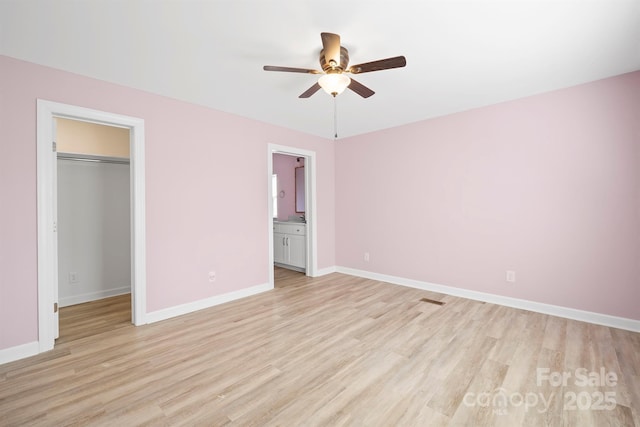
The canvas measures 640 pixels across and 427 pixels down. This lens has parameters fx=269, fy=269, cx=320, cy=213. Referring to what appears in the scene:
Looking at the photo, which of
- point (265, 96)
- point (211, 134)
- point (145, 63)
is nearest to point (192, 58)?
point (145, 63)

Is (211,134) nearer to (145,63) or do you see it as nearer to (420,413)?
(145,63)

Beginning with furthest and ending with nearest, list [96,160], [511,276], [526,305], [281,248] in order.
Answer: [281,248]
[96,160]
[511,276]
[526,305]

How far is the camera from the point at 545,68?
250cm

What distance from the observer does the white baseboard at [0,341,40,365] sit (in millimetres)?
2121

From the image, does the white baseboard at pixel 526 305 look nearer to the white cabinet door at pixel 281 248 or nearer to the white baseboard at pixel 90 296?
the white cabinet door at pixel 281 248

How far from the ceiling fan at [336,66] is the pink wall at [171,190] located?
163cm

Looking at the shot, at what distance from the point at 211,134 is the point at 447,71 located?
Result: 270cm

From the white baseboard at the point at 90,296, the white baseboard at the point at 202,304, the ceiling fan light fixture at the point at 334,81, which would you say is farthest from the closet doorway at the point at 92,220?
the ceiling fan light fixture at the point at 334,81

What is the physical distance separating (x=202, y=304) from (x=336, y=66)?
2.96 meters

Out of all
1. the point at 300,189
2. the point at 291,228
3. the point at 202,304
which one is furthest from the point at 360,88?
the point at 300,189

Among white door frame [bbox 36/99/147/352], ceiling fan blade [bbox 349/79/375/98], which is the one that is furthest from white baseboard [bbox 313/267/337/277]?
white door frame [bbox 36/99/147/352]

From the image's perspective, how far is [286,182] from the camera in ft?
21.7

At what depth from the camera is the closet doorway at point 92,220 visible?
3354mm

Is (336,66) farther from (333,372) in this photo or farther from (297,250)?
(297,250)
